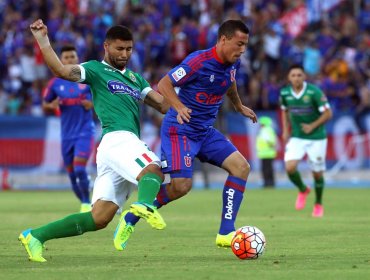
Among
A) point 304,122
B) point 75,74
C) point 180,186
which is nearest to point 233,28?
point 180,186

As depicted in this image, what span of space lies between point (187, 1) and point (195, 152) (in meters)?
21.2

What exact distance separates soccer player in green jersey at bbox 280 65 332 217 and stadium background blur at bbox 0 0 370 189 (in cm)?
862

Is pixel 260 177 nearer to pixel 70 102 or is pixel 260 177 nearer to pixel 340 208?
pixel 340 208

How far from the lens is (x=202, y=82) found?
10727mm

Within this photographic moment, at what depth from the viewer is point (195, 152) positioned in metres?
10.7

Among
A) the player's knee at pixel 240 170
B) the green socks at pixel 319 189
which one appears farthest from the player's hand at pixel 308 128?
the player's knee at pixel 240 170

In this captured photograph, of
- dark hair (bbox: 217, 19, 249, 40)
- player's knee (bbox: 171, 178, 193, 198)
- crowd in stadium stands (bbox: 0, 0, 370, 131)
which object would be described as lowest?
player's knee (bbox: 171, 178, 193, 198)

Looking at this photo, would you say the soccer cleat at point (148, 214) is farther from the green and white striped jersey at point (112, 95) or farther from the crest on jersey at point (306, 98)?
the crest on jersey at point (306, 98)

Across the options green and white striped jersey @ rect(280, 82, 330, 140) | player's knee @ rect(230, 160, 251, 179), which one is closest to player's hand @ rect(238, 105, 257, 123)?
player's knee @ rect(230, 160, 251, 179)

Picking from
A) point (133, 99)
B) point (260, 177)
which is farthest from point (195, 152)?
point (260, 177)

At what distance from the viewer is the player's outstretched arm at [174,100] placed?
32.8ft

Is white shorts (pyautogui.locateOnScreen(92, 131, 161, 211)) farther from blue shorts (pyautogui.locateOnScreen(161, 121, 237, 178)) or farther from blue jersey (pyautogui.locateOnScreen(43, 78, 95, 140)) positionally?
blue jersey (pyautogui.locateOnScreen(43, 78, 95, 140))

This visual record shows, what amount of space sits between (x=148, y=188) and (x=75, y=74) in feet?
4.40

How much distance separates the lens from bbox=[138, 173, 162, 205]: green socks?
9.11 meters
